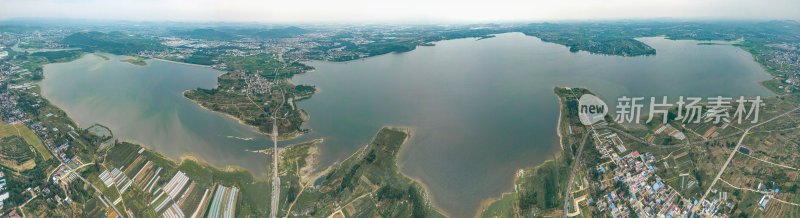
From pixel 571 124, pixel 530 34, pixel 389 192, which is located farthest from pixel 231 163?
pixel 530 34

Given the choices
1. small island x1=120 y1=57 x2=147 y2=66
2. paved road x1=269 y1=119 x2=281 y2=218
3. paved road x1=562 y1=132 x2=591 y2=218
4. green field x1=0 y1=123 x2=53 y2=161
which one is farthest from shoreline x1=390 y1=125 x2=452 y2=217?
small island x1=120 y1=57 x2=147 y2=66

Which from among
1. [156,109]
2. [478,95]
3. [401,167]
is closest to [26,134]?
[156,109]

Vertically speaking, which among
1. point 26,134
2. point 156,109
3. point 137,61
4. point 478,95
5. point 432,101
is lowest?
point 26,134

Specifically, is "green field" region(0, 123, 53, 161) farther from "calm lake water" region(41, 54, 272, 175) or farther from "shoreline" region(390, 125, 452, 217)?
"shoreline" region(390, 125, 452, 217)

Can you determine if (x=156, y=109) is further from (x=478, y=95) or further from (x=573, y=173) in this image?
(x=573, y=173)

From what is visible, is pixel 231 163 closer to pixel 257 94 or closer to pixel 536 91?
pixel 257 94

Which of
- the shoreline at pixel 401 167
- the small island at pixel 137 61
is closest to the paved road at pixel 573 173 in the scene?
the shoreline at pixel 401 167

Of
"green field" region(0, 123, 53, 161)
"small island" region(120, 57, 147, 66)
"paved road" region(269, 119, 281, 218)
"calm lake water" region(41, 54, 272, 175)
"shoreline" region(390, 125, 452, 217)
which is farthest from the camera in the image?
"small island" region(120, 57, 147, 66)

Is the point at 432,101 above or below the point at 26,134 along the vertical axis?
above
